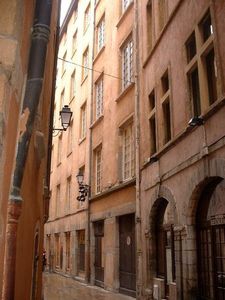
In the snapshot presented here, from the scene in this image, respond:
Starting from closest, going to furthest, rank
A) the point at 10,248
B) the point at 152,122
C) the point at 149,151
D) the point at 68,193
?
the point at 10,248 < the point at 149,151 < the point at 152,122 < the point at 68,193

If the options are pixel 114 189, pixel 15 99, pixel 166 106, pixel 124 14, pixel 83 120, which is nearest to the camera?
pixel 15 99

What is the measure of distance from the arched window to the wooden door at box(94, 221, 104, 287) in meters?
5.61

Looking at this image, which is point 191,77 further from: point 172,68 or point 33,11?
point 33,11

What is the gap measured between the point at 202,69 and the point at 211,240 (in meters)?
3.65

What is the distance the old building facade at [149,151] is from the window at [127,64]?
0.06 metres

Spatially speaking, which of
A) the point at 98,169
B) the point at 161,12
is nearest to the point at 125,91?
the point at 161,12

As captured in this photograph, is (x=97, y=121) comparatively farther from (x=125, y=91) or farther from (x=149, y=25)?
(x=149, y=25)

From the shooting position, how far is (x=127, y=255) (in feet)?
47.8

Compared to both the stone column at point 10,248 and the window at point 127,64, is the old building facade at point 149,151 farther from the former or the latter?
the stone column at point 10,248

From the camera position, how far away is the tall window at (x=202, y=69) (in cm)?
890

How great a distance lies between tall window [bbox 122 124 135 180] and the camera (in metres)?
15.2

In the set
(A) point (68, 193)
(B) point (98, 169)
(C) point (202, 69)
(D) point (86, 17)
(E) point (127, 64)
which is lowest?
(A) point (68, 193)

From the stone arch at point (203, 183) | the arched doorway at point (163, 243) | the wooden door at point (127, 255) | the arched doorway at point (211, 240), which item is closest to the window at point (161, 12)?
the arched doorway at point (163, 243)

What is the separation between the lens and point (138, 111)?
1407 centimetres
